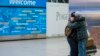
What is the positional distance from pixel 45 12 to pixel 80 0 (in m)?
9.17

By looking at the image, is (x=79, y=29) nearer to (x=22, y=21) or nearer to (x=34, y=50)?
(x=34, y=50)

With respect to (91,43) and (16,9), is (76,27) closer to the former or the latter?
(91,43)

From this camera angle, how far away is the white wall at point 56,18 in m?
16.3

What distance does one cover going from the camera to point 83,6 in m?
6.67

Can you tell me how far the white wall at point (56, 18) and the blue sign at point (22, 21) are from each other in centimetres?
40

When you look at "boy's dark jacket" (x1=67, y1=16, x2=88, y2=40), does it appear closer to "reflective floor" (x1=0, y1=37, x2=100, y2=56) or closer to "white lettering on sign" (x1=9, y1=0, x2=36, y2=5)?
"reflective floor" (x1=0, y1=37, x2=100, y2=56)

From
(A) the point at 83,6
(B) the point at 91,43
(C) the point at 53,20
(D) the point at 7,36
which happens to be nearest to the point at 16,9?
(D) the point at 7,36

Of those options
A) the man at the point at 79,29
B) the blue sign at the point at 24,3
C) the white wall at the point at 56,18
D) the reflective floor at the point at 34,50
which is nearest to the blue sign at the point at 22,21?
the blue sign at the point at 24,3

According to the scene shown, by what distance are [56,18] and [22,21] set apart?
90.2 inches

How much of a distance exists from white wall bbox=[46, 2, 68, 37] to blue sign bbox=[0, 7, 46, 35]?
0.40 metres

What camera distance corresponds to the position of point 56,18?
16.7 m

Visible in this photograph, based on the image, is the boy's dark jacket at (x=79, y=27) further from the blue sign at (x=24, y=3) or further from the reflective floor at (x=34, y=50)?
the blue sign at (x=24, y=3)

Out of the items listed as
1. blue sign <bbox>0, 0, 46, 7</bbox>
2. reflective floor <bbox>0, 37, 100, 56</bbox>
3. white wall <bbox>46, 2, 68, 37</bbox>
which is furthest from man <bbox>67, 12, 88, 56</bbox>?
white wall <bbox>46, 2, 68, 37</bbox>

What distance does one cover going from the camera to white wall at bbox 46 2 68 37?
16312 mm
